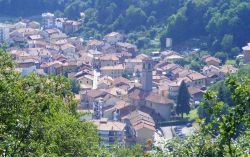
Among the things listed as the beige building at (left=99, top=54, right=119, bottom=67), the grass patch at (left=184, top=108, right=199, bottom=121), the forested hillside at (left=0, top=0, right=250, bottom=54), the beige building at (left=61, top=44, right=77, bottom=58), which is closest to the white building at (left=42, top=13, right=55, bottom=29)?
the forested hillside at (left=0, top=0, right=250, bottom=54)

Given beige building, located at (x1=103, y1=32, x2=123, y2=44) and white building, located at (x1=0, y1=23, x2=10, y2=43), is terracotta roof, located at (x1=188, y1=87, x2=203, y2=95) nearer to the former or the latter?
beige building, located at (x1=103, y1=32, x2=123, y2=44)

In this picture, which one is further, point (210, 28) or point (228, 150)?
point (210, 28)

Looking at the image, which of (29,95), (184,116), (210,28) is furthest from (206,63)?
(29,95)

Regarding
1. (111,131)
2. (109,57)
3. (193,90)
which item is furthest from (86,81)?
(111,131)

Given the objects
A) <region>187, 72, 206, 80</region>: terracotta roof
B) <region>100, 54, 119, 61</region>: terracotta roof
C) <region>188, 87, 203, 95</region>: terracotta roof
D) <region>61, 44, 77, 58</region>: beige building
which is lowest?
<region>188, 87, 203, 95</region>: terracotta roof

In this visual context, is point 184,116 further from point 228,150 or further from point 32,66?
point 228,150

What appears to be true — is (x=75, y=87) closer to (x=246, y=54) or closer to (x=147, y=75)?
(x=147, y=75)
